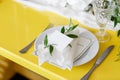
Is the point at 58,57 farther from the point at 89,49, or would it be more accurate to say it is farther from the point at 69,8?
the point at 69,8

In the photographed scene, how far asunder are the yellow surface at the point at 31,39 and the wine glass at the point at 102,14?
0.09 ft

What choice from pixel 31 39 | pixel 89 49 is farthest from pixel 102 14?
pixel 31 39

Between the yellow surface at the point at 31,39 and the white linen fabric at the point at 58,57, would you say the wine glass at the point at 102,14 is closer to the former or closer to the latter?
the yellow surface at the point at 31,39

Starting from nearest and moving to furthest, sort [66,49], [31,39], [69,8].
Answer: [66,49] → [31,39] → [69,8]

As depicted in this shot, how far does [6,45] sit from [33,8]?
235 millimetres

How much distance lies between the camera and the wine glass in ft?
2.54

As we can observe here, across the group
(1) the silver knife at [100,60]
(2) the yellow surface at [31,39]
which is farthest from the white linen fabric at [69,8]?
(1) the silver knife at [100,60]

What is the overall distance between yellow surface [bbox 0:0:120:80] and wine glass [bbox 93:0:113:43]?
27 mm

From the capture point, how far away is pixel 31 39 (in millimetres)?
830

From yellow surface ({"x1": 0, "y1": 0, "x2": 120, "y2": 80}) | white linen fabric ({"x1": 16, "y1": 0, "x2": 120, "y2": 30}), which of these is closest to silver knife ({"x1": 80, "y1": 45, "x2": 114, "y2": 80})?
yellow surface ({"x1": 0, "y1": 0, "x2": 120, "y2": 80})

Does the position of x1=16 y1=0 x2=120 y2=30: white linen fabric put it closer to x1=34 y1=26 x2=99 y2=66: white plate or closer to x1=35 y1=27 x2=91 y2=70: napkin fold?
x1=34 y1=26 x2=99 y2=66: white plate

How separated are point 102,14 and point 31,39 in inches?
10.1

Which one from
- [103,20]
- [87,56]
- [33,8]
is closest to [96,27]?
[103,20]

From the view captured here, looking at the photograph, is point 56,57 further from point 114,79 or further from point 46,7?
point 46,7
